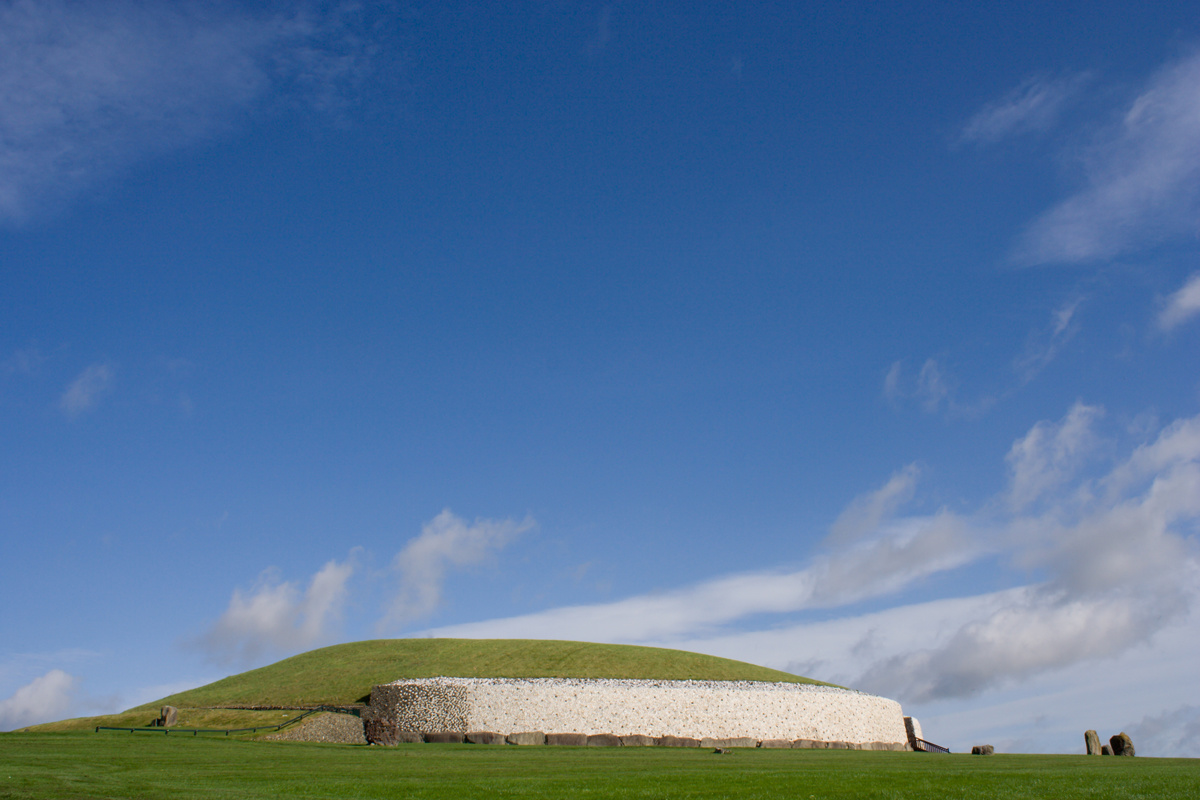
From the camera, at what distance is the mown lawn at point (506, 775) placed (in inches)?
584

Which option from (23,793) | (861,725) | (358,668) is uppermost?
(358,668)

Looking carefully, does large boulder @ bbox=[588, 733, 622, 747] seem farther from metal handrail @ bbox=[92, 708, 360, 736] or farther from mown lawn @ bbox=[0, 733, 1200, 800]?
metal handrail @ bbox=[92, 708, 360, 736]

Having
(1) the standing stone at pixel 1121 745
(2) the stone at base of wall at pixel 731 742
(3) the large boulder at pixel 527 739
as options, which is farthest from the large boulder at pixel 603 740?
(1) the standing stone at pixel 1121 745

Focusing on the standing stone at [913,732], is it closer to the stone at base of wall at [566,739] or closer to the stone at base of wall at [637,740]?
the stone at base of wall at [637,740]

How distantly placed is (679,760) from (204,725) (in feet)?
98.3

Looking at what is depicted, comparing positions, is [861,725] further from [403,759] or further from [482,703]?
[403,759]

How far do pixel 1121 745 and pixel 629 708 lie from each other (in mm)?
23302

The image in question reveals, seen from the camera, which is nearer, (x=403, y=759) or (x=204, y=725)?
(x=403, y=759)

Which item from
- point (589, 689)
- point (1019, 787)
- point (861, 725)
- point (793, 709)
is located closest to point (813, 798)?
point (1019, 787)

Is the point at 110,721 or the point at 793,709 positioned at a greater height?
the point at 110,721

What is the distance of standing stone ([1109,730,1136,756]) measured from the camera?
33.5 m

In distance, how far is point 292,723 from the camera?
39.6 metres

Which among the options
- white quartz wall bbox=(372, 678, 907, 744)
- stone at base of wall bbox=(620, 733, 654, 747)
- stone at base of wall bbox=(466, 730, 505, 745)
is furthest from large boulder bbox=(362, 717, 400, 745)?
stone at base of wall bbox=(620, 733, 654, 747)

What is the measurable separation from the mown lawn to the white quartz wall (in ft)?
49.3
